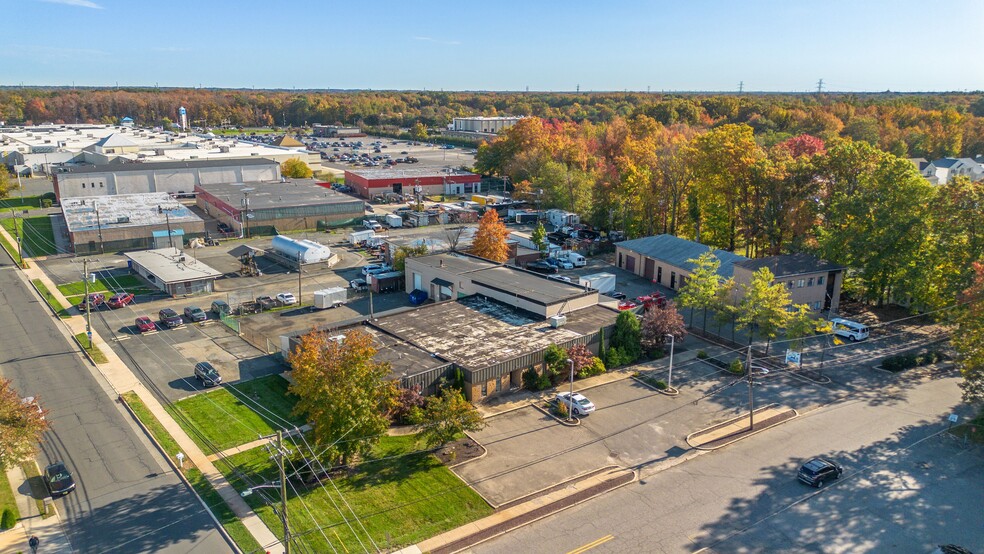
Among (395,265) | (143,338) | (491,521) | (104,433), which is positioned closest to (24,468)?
(104,433)

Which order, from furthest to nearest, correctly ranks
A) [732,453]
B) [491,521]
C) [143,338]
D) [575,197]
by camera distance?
[575,197], [143,338], [732,453], [491,521]

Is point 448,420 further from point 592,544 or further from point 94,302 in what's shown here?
point 94,302

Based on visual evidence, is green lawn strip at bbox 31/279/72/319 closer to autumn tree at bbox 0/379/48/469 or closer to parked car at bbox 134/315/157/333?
parked car at bbox 134/315/157/333

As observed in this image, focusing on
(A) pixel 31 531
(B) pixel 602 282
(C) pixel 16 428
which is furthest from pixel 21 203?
(A) pixel 31 531

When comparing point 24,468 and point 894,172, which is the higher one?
point 894,172

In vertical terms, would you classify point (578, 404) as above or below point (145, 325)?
below

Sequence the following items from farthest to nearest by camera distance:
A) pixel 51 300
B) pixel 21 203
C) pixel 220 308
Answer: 1. pixel 21 203
2. pixel 51 300
3. pixel 220 308

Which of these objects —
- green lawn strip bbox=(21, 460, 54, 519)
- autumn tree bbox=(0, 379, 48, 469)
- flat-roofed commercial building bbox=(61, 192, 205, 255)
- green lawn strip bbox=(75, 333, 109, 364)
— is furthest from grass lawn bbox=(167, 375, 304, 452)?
Answer: flat-roofed commercial building bbox=(61, 192, 205, 255)

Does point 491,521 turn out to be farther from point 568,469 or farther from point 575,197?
point 575,197
